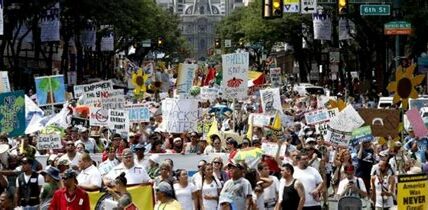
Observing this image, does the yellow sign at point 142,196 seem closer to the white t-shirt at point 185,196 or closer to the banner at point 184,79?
the white t-shirt at point 185,196

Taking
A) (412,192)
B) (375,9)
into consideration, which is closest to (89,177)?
(412,192)

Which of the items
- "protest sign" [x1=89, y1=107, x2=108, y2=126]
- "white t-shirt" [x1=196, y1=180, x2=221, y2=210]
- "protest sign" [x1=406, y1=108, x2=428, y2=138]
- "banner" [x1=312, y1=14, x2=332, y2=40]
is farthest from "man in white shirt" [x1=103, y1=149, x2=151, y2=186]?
"banner" [x1=312, y1=14, x2=332, y2=40]

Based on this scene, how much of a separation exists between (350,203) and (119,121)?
7905 millimetres

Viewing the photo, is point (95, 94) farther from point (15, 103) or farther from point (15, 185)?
point (15, 185)

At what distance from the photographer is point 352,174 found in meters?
15.0

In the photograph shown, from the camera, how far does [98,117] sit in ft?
71.5

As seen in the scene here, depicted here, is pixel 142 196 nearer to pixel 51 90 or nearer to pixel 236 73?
pixel 236 73

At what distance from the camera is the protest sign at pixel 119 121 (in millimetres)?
20719

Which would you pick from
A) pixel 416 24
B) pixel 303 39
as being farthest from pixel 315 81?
pixel 416 24

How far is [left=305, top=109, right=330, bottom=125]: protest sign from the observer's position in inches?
881

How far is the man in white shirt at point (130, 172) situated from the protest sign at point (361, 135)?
558 cm

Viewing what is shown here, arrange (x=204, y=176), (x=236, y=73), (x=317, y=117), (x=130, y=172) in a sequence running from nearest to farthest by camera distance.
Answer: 1. (x=130, y=172)
2. (x=204, y=176)
3. (x=317, y=117)
4. (x=236, y=73)

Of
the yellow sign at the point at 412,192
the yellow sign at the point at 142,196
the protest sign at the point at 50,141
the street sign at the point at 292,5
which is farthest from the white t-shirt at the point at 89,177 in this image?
the street sign at the point at 292,5

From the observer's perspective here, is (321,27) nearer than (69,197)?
No
